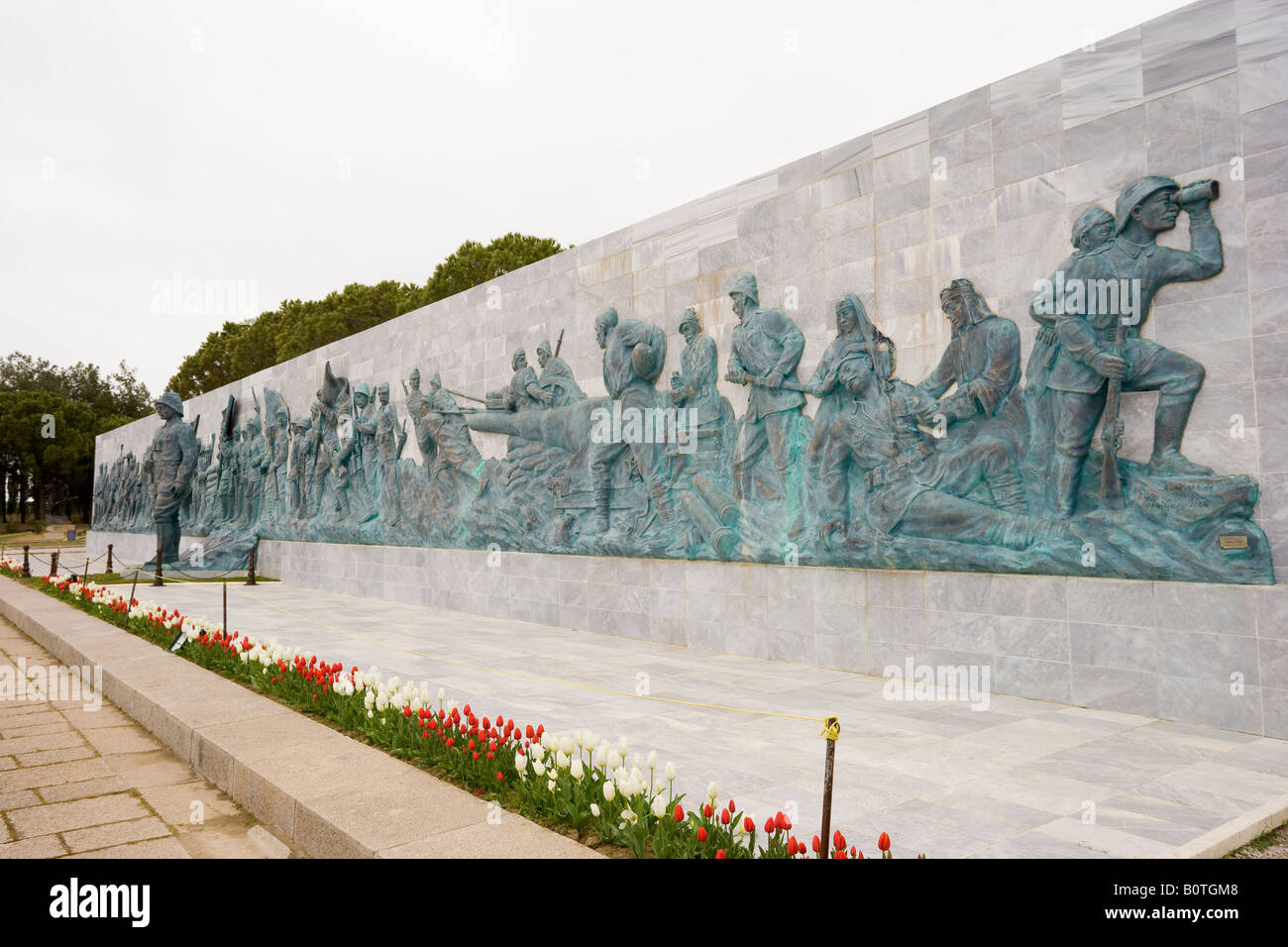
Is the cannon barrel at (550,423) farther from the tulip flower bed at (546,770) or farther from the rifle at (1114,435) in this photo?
the rifle at (1114,435)

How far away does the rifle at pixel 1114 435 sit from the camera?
263 inches

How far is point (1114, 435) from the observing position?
6.69 meters

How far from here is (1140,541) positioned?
6.52m

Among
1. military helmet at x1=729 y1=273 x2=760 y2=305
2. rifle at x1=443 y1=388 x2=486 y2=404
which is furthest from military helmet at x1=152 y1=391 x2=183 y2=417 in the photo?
military helmet at x1=729 y1=273 x2=760 y2=305

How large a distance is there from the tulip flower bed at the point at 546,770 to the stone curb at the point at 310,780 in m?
0.22

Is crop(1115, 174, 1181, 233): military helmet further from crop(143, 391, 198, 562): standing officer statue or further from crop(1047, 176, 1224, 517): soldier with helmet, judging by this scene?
crop(143, 391, 198, 562): standing officer statue

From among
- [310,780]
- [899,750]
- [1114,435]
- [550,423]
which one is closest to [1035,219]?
[1114,435]

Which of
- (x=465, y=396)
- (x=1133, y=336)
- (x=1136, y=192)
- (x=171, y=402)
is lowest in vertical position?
(x=1133, y=336)

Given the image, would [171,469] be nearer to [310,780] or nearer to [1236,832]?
[310,780]

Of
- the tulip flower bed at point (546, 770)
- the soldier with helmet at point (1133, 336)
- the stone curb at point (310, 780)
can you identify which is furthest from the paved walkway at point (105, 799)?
the soldier with helmet at point (1133, 336)

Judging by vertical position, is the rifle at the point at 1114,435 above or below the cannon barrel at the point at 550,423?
below

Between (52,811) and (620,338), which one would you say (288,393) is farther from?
(52,811)

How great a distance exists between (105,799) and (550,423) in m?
8.22
